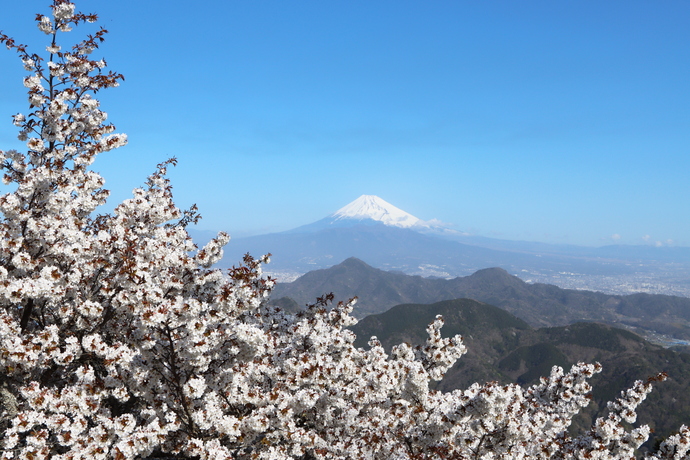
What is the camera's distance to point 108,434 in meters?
7.88

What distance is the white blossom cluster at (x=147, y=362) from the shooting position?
26.2ft

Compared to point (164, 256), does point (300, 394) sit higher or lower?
lower

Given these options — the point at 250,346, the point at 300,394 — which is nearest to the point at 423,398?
the point at 300,394

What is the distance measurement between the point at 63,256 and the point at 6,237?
1182 millimetres

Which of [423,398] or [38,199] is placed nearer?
[38,199]

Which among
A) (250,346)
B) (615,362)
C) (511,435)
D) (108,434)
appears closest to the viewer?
(108,434)

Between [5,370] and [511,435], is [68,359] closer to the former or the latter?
[5,370]

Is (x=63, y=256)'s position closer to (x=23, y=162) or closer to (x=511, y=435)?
(x=23, y=162)

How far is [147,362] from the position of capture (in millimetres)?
8547

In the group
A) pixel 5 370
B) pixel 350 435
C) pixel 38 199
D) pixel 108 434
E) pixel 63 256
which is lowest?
pixel 350 435

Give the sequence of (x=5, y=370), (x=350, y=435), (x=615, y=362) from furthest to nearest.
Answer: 1. (x=615, y=362)
2. (x=350, y=435)
3. (x=5, y=370)

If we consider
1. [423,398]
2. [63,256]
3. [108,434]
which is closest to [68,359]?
[108,434]

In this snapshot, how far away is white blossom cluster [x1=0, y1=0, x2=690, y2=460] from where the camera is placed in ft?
26.2

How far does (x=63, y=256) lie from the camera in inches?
393
